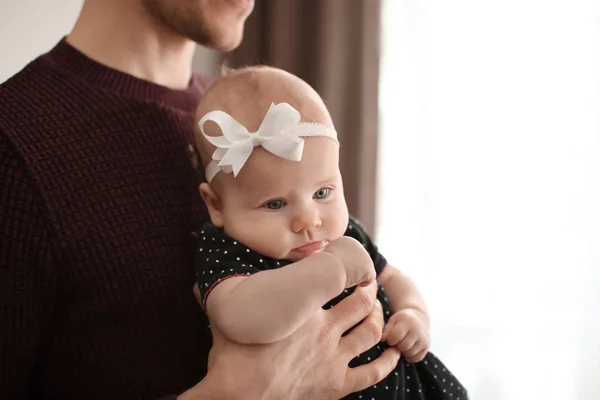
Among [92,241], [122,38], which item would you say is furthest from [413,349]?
[122,38]

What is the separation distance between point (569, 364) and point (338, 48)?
1.26 meters

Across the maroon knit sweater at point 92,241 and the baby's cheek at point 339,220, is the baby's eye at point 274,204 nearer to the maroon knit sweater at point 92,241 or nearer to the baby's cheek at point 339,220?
the baby's cheek at point 339,220

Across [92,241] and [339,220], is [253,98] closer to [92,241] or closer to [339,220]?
[339,220]

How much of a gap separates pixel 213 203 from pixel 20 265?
35 centimetres

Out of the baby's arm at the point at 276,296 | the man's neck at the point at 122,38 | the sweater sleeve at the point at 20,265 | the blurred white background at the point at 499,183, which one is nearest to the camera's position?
the baby's arm at the point at 276,296

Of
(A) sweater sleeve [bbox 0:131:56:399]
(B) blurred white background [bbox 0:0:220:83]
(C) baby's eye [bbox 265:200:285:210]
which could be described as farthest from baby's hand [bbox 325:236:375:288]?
(B) blurred white background [bbox 0:0:220:83]

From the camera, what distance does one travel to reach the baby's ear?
1.08 m

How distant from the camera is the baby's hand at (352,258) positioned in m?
0.96

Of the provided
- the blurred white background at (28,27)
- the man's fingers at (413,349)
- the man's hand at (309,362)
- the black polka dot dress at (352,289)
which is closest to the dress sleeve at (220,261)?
the black polka dot dress at (352,289)

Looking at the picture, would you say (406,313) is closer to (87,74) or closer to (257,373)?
(257,373)

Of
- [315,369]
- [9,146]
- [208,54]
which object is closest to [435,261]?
[315,369]

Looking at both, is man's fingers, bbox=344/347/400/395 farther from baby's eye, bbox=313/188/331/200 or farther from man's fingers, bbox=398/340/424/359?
baby's eye, bbox=313/188/331/200

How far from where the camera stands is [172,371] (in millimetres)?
1128

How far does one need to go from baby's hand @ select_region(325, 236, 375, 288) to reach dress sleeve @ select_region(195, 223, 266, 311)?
0.14 meters
